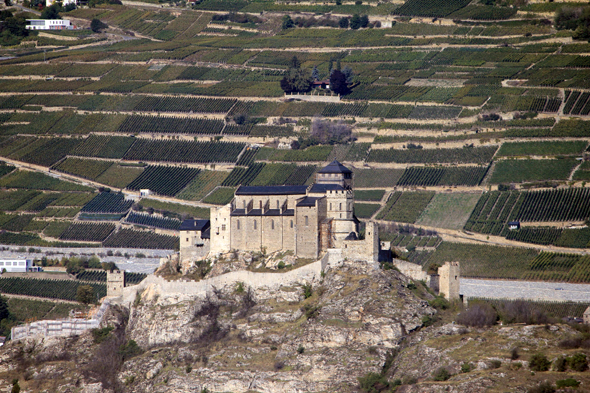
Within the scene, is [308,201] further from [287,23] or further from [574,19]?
[287,23]

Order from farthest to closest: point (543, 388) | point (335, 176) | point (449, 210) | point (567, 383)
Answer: point (449, 210)
point (335, 176)
point (567, 383)
point (543, 388)

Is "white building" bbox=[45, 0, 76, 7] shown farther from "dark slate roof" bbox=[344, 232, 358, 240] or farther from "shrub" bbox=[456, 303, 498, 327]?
"shrub" bbox=[456, 303, 498, 327]

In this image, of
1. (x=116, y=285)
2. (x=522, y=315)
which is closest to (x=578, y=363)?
(x=522, y=315)

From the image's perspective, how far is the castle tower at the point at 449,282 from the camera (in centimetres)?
7469

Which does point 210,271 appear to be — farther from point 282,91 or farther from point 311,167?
point 282,91

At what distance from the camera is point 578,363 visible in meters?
62.8

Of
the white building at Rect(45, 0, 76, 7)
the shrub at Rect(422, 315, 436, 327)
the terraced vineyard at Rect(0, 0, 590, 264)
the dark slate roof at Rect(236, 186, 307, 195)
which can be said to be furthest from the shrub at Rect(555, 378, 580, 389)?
the white building at Rect(45, 0, 76, 7)

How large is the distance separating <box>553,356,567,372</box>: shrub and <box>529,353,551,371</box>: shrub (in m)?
0.38

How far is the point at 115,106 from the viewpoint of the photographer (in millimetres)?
141250

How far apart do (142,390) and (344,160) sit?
177 ft

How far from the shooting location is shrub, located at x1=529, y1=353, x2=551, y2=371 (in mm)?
62750

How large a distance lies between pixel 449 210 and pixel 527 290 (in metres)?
19.2

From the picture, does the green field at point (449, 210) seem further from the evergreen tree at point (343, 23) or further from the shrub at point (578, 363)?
the evergreen tree at point (343, 23)

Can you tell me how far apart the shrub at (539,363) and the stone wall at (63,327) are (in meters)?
31.1
